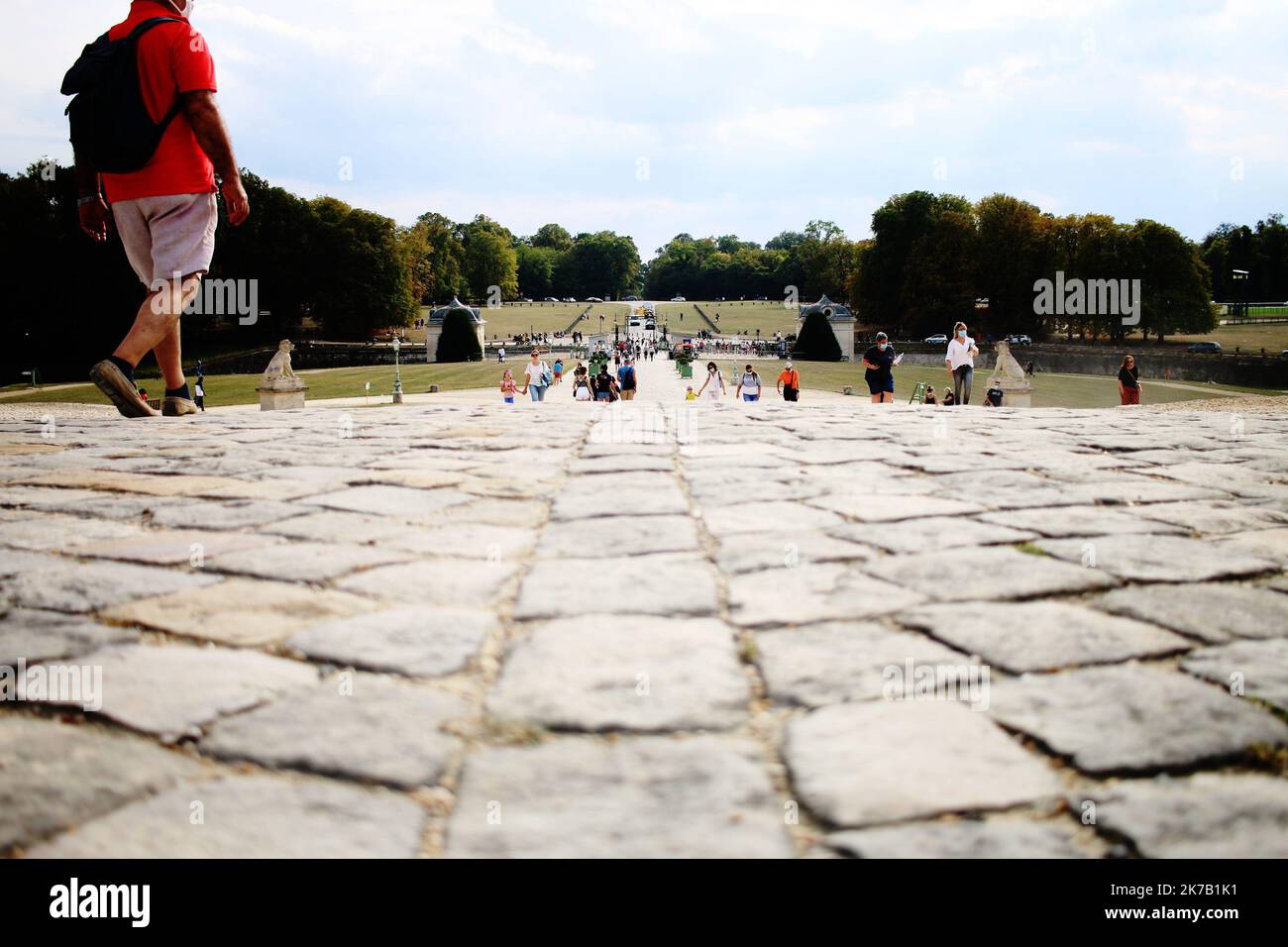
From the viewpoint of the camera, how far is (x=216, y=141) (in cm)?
544

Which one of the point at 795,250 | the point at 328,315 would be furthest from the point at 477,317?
the point at 795,250

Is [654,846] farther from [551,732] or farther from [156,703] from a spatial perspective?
[156,703]

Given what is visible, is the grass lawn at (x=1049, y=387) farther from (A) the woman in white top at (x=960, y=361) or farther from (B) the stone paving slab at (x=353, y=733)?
(B) the stone paving slab at (x=353, y=733)

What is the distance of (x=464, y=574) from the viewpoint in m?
2.35

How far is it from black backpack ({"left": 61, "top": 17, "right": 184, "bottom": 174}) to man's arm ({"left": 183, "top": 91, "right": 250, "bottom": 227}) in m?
0.21

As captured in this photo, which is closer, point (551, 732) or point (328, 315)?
point (551, 732)

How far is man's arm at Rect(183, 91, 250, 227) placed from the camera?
17.5ft

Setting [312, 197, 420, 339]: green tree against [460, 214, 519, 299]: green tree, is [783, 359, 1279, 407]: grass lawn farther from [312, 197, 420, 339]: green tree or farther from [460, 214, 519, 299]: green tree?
[460, 214, 519, 299]: green tree

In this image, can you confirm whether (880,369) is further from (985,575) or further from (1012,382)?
(985,575)

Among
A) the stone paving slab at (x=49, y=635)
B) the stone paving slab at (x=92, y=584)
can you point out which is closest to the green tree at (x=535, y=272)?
the stone paving slab at (x=92, y=584)
